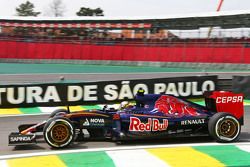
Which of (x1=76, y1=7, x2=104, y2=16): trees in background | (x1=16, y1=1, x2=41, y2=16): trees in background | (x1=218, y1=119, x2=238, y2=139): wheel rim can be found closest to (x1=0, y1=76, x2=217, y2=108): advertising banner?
(x1=218, y1=119, x2=238, y2=139): wheel rim

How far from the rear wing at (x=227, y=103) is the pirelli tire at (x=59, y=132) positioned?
272 centimetres

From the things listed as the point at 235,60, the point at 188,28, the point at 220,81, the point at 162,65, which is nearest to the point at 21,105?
the point at 220,81

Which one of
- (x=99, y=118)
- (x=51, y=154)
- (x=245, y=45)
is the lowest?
(x=51, y=154)

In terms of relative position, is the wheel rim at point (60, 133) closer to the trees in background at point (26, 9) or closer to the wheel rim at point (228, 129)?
the wheel rim at point (228, 129)

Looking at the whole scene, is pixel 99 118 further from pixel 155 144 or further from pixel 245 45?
pixel 245 45

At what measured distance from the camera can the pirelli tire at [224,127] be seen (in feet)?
25.7

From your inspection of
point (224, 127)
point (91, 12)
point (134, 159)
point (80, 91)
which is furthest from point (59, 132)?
point (91, 12)

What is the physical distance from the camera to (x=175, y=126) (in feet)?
25.8

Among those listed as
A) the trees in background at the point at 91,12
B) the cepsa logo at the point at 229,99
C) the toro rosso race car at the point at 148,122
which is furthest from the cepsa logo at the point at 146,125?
the trees in background at the point at 91,12

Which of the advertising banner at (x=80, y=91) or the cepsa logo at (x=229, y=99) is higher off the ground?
the cepsa logo at (x=229, y=99)

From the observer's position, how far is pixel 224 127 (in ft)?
26.1

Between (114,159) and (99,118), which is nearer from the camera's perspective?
(114,159)

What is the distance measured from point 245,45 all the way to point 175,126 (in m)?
28.8

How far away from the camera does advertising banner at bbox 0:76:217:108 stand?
40.7ft
